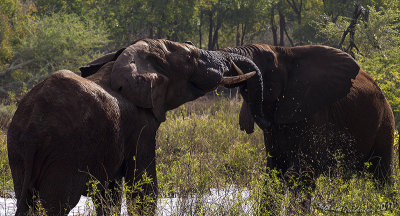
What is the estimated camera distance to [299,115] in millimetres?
5594

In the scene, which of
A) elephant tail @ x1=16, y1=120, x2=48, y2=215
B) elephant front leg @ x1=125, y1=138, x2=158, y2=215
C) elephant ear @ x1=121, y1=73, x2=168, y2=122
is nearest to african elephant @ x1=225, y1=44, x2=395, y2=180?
elephant ear @ x1=121, y1=73, x2=168, y2=122

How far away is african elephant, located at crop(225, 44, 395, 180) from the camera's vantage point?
18.5 feet

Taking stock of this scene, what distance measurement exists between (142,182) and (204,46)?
25.5m

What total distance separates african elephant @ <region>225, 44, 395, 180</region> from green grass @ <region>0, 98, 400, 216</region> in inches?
9.4

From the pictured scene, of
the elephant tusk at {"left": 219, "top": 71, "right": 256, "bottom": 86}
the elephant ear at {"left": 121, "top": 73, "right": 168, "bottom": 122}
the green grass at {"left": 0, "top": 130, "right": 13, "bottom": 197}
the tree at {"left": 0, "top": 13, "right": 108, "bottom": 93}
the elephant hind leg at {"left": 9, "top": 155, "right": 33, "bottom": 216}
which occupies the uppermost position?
the elephant ear at {"left": 121, "top": 73, "right": 168, "bottom": 122}

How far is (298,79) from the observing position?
5.74m

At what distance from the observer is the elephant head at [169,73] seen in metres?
4.30

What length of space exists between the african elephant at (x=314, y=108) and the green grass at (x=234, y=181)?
24cm

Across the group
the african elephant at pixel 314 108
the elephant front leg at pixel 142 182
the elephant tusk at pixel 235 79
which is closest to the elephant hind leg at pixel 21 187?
the elephant front leg at pixel 142 182

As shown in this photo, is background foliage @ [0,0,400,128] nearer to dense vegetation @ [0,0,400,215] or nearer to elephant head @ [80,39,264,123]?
dense vegetation @ [0,0,400,215]

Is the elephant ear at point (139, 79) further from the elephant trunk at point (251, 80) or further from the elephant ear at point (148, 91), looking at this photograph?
the elephant trunk at point (251, 80)

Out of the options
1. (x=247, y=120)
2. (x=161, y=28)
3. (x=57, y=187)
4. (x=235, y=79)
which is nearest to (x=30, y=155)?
(x=57, y=187)

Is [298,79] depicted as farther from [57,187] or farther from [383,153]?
[57,187]

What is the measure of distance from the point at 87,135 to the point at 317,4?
24149 millimetres
